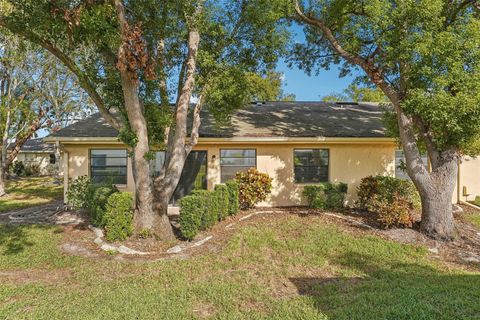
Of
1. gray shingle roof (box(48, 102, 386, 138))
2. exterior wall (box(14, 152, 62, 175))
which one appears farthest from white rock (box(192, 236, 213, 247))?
exterior wall (box(14, 152, 62, 175))

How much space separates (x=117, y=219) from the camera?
6.92 meters

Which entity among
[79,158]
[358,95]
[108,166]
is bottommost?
[108,166]

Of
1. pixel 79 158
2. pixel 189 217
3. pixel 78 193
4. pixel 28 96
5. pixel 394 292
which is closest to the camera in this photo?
pixel 394 292

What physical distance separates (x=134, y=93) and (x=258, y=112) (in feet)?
25.3

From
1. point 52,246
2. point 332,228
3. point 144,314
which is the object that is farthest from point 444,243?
point 52,246

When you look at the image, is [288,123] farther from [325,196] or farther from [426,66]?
[426,66]

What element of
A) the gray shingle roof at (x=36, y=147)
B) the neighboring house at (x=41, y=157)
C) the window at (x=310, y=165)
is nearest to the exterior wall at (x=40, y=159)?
the neighboring house at (x=41, y=157)

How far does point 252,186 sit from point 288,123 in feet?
11.6

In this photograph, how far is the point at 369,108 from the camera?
15.3 metres

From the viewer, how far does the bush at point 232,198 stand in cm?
930

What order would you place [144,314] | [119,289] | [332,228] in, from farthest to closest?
[332,228]
[119,289]
[144,314]

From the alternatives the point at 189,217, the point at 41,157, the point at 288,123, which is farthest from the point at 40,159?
the point at 189,217

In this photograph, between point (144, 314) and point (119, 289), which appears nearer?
point (144, 314)

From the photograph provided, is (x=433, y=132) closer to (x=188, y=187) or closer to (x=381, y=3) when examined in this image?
(x=381, y=3)
